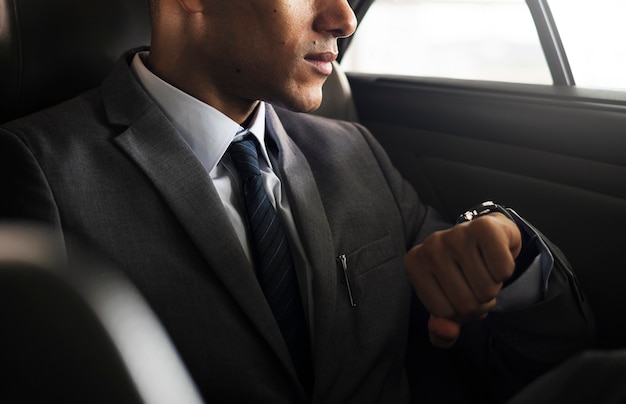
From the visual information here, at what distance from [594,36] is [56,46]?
1323mm

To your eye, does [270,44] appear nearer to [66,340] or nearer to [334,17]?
[334,17]

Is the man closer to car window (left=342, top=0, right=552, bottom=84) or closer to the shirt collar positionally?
the shirt collar

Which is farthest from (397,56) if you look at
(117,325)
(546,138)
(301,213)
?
(117,325)

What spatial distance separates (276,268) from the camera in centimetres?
112

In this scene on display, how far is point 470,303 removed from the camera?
0.91m

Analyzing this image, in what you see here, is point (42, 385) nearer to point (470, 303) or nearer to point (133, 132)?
point (470, 303)

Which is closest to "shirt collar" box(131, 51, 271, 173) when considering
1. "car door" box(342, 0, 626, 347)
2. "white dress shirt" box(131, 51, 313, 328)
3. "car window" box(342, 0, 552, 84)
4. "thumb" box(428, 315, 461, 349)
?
"white dress shirt" box(131, 51, 313, 328)

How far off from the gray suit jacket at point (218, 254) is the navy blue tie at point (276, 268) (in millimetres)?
32

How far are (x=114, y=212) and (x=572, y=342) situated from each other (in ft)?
2.34

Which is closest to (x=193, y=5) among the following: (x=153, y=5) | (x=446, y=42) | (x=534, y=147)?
(x=153, y=5)

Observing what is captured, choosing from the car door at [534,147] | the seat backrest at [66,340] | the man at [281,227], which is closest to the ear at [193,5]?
the man at [281,227]

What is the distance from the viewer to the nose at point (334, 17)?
1218 mm

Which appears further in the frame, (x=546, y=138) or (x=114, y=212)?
(x=546, y=138)

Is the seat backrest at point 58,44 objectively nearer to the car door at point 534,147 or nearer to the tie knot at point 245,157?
the tie knot at point 245,157
